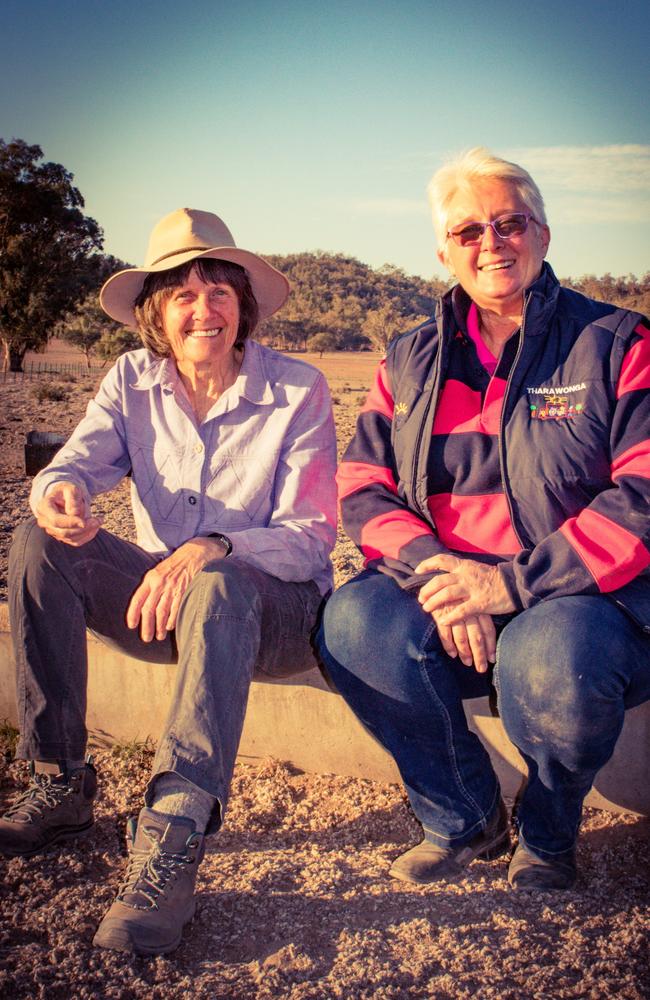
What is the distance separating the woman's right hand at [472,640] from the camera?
2.14 m

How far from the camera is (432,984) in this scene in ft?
5.72

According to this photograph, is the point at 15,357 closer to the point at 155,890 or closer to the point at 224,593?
the point at 224,593

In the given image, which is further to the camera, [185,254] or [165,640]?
[185,254]

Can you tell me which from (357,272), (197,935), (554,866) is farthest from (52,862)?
(357,272)

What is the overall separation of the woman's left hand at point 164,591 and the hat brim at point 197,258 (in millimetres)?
910

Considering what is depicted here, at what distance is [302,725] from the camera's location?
267 cm

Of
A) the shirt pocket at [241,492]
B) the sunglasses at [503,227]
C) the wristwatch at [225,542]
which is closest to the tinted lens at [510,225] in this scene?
the sunglasses at [503,227]

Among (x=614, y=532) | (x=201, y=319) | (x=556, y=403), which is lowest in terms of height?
(x=614, y=532)

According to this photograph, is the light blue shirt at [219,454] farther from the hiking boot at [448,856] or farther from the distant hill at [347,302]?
the distant hill at [347,302]

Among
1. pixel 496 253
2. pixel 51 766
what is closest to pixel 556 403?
pixel 496 253

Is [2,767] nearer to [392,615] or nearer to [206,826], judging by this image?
[206,826]

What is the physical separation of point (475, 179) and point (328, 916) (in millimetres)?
1997

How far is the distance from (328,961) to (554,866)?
63 cm

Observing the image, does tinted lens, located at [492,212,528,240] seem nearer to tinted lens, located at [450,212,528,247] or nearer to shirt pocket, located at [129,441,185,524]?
tinted lens, located at [450,212,528,247]
